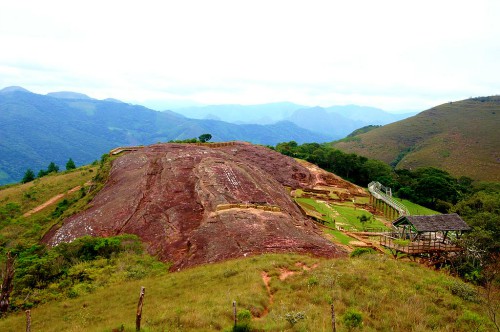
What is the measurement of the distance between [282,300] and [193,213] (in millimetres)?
18072

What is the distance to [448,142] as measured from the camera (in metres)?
148

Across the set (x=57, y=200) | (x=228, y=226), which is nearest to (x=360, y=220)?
(x=228, y=226)

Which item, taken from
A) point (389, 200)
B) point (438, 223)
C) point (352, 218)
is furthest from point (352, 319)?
point (389, 200)

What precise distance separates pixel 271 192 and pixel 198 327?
2718cm

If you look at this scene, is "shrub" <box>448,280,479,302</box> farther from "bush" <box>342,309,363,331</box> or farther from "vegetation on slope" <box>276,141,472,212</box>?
"vegetation on slope" <box>276,141,472,212</box>

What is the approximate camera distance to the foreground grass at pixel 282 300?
539 inches

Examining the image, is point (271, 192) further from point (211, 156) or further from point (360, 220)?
point (360, 220)

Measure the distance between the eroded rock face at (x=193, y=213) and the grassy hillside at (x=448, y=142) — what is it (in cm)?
10396

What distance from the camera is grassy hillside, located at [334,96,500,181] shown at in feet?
403

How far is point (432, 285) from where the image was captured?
17188 mm

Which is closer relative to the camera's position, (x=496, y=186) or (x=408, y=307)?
(x=408, y=307)

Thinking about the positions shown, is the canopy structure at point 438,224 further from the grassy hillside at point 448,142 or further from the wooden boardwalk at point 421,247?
the grassy hillside at point 448,142

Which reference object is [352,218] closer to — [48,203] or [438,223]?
[438,223]

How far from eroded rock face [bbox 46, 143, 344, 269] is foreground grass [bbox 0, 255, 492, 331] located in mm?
3699
